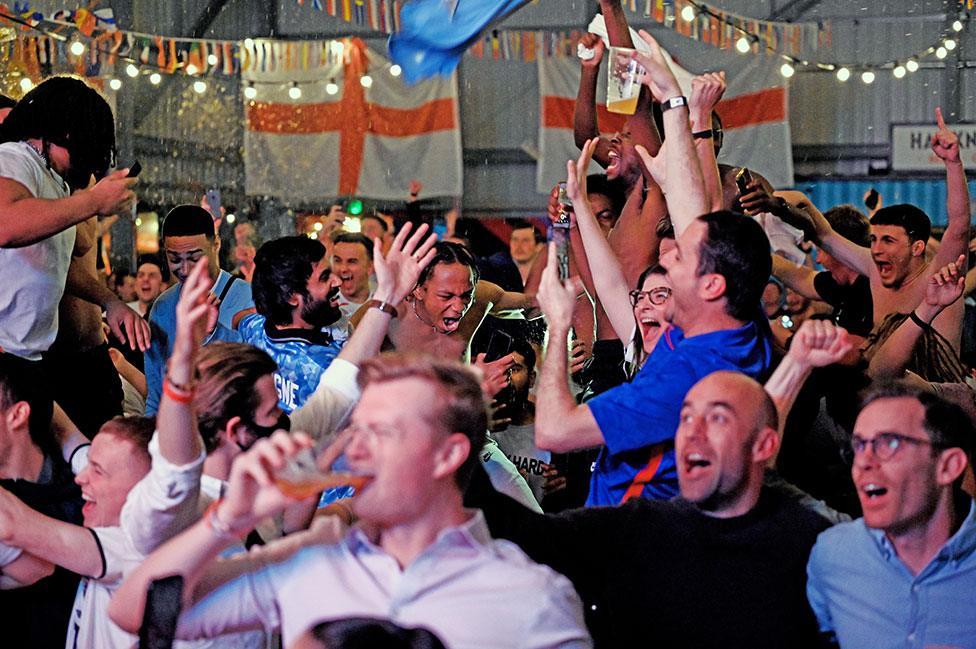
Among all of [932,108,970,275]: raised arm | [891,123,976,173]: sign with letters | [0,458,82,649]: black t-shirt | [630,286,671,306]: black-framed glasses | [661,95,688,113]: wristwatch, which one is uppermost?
[891,123,976,173]: sign with letters

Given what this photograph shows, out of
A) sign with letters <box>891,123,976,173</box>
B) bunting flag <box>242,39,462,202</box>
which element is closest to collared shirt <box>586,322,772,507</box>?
bunting flag <box>242,39,462,202</box>

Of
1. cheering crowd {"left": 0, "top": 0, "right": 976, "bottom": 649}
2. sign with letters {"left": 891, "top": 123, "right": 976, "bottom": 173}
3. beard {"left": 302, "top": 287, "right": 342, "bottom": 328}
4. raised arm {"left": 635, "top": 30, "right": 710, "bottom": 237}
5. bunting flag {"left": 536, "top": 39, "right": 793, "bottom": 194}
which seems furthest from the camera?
sign with letters {"left": 891, "top": 123, "right": 976, "bottom": 173}

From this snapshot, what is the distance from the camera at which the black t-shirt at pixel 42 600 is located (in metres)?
2.61

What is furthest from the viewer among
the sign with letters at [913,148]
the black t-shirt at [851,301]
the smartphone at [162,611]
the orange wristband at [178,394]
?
the sign with letters at [913,148]

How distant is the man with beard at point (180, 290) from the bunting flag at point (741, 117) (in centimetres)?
Result: 712

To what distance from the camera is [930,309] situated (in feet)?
12.7

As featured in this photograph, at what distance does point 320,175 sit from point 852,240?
7.01 meters

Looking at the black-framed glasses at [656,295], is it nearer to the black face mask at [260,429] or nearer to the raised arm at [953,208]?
the black face mask at [260,429]

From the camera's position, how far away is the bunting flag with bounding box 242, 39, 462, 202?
1141 centimetres

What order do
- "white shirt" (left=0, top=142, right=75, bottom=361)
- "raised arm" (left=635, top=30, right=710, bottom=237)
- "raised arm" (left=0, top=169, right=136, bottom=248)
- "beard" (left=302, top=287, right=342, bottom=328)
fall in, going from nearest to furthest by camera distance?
"raised arm" (left=635, top=30, right=710, bottom=237) < "raised arm" (left=0, top=169, right=136, bottom=248) < "white shirt" (left=0, top=142, right=75, bottom=361) < "beard" (left=302, top=287, right=342, bottom=328)

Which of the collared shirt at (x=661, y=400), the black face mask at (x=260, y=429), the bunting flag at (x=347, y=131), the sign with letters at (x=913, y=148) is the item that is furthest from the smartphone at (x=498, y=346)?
the sign with letters at (x=913, y=148)

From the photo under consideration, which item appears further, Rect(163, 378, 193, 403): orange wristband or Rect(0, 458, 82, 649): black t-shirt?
Rect(0, 458, 82, 649): black t-shirt

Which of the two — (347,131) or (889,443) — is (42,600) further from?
(347,131)

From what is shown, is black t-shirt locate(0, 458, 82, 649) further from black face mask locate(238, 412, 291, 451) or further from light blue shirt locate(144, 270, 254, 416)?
light blue shirt locate(144, 270, 254, 416)
